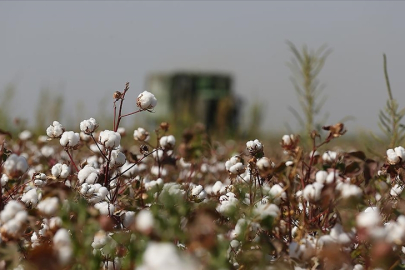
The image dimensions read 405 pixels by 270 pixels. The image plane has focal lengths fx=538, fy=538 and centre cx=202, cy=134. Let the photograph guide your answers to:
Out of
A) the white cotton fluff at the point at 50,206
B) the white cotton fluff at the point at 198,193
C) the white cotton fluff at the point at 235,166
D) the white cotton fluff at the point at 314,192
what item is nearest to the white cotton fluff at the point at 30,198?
the white cotton fluff at the point at 50,206

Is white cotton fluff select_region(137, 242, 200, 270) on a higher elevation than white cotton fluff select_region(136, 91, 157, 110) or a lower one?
lower

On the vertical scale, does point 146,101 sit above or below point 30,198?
above

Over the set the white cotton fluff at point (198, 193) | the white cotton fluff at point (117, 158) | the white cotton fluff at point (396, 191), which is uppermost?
the white cotton fluff at point (117, 158)

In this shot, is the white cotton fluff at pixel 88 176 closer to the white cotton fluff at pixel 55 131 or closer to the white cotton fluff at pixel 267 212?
the white cotton fluff at pixel 55 131

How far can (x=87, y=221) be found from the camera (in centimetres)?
93

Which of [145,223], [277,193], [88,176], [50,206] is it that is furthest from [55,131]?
[145,223]

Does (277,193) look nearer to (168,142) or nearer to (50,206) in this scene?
(50,206)

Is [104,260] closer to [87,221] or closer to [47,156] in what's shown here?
[87,221]

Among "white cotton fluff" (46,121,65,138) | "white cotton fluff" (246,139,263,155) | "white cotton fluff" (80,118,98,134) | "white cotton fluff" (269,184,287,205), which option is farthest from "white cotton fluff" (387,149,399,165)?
"white cotton fluff" (46,121,65,138)

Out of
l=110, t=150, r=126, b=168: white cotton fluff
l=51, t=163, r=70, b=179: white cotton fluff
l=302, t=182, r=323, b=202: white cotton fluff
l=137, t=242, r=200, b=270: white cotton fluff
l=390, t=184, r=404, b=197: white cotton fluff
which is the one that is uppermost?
l=137, t=242, r=200, b=270: white cotton fluff

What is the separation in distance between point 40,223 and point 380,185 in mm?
930

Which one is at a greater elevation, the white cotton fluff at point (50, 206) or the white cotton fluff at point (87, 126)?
the white cotton fluff at point (87, 126)

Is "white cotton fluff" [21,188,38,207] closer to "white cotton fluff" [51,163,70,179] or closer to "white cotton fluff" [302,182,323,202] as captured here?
"white cotton fluff" [51,163,70,179]

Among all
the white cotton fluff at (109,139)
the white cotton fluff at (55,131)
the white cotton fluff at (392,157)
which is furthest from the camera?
the white cotton fluff at (55,131)
